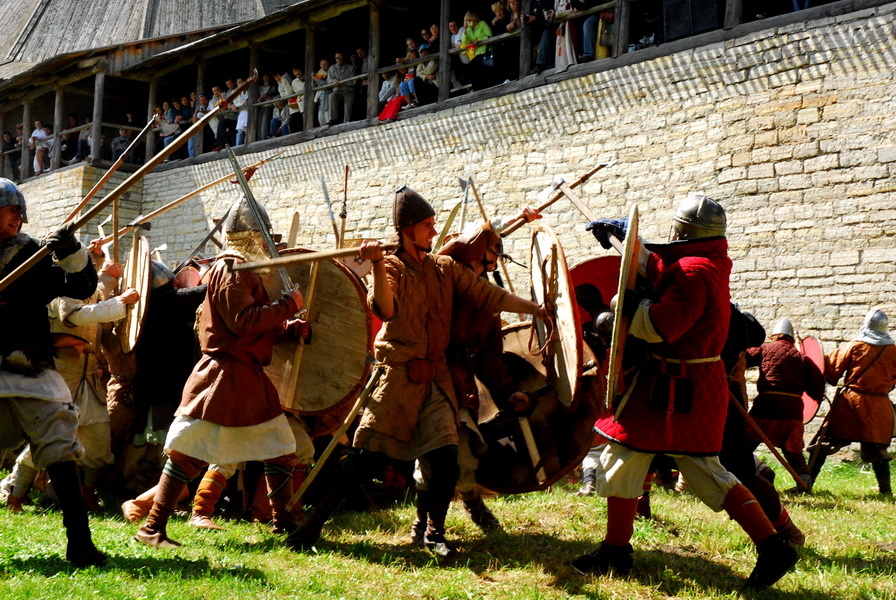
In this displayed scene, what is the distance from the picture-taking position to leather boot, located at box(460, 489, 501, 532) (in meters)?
4.58

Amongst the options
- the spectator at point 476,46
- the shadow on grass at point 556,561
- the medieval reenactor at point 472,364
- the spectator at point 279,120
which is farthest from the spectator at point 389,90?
the shadow on grass at point 556,561

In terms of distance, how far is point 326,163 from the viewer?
573 inches

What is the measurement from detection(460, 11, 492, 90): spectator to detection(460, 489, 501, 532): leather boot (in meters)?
8.99

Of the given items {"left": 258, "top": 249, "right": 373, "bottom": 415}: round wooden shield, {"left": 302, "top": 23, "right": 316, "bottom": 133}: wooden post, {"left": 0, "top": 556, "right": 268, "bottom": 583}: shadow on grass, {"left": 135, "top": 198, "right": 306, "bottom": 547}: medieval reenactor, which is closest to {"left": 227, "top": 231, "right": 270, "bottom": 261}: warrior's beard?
{"left": 135, "top": 198, "right": 306, "bottom": 547}: medieval reenactor

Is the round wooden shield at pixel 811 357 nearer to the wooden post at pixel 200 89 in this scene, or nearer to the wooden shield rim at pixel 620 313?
the wooden shield rim at pixel 620 313

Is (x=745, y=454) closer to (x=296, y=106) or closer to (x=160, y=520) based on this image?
(x=160, y=520)

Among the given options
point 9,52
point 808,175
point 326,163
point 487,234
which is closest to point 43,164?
point 9,52

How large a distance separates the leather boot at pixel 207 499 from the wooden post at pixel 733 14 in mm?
7747

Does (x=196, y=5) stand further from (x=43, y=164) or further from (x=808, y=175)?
(x=808, y=175)

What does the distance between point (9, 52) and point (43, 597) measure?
2193 centimetres

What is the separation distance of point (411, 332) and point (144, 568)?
1384mm

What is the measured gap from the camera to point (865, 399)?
7.33 m

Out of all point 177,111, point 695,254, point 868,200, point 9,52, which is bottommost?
point 695,254

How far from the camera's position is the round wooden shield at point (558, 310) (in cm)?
370
